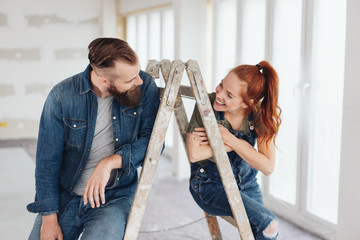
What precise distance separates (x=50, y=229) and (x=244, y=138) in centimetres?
85

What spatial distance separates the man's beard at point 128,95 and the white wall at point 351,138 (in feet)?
4.06

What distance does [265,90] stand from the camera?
160cm

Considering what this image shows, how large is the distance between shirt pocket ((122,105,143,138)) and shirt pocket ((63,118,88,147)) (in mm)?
162

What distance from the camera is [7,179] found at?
161 inches

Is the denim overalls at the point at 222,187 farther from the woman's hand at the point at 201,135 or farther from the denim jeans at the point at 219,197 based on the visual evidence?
the woman's hand at the point at 201,135

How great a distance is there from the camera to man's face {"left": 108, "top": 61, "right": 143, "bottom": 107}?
57.8 inches

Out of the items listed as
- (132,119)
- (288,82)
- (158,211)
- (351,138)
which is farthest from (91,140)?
(288,82)

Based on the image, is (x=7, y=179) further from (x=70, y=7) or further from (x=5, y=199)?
(x=70, y=7)

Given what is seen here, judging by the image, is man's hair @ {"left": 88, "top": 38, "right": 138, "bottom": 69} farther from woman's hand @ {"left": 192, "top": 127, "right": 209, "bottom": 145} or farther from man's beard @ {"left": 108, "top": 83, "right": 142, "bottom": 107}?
woman's hand @ {"left": 192, "top": 127, "right": 209, "bottom": 145}

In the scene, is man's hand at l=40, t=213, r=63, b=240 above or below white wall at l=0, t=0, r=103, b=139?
below

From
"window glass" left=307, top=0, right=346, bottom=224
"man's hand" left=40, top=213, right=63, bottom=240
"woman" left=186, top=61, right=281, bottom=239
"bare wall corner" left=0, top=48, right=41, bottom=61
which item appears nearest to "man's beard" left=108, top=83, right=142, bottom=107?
"woman" left=186, top=61, right=281, bottom=239

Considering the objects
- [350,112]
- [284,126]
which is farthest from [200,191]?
[284,126]

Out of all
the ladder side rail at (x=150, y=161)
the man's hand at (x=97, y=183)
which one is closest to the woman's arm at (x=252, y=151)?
the ladder side rail at (x=150, y=161)

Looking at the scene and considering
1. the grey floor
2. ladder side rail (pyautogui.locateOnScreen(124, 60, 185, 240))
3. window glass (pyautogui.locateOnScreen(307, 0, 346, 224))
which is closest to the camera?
ladder side rail (pyautogui.locateOnScreen(124, 60, 185, 240))
